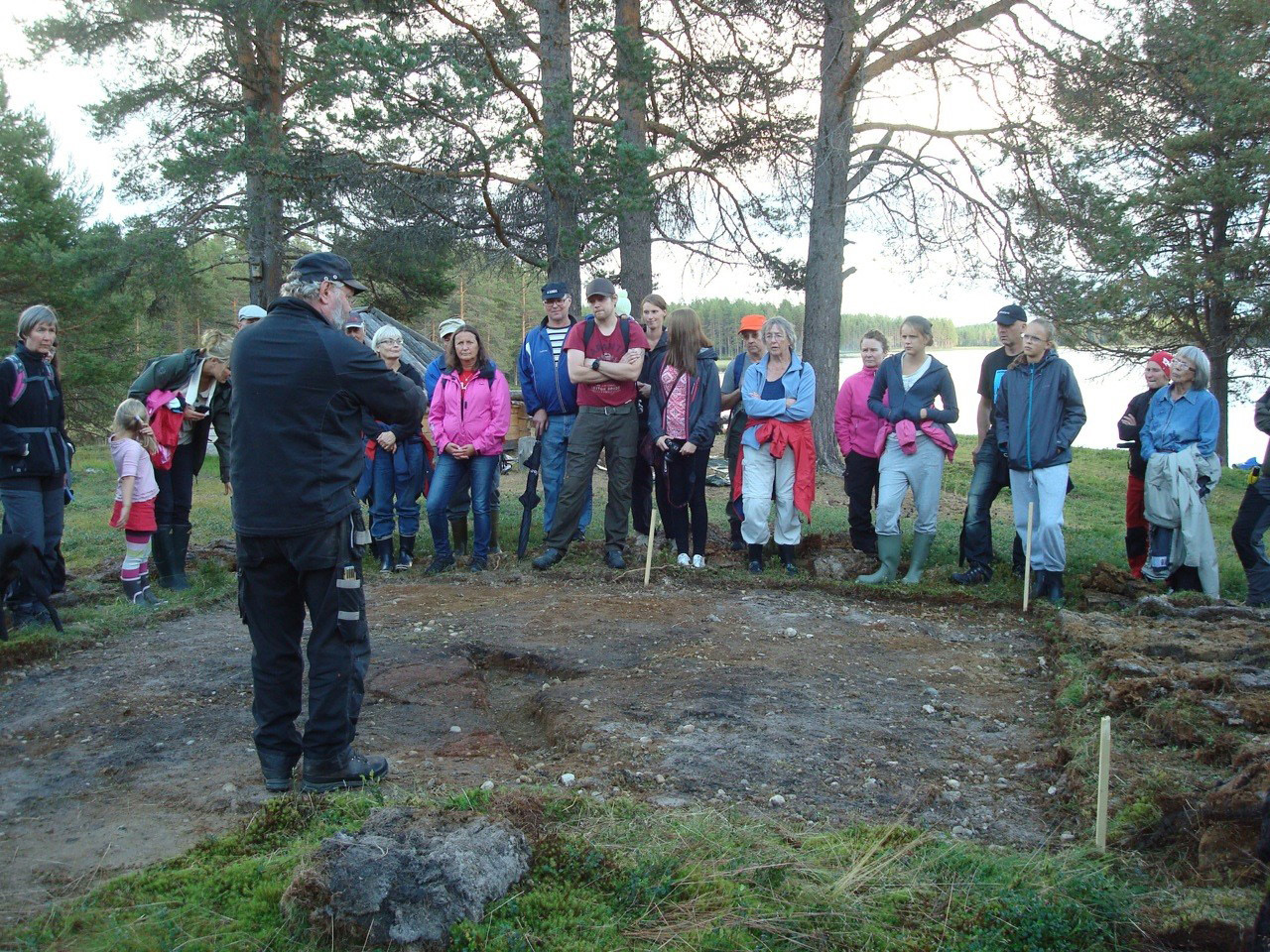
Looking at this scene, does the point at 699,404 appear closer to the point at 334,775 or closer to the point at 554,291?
the point at 554,291

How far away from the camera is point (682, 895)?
3152 mm

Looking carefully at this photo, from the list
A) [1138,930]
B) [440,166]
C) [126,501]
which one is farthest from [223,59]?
[1138,930]

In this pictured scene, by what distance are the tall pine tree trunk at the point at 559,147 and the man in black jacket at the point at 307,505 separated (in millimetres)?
7147

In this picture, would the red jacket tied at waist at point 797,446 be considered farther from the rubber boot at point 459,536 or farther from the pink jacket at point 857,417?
the rubber boot at point 459,536

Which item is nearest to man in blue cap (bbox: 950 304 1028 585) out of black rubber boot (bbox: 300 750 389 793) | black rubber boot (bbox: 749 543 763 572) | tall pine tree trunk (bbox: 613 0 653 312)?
black rubber boot (bbox: 749 543 763 572)

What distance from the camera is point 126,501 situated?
23.8 ft

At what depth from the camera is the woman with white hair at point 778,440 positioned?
8109 mm

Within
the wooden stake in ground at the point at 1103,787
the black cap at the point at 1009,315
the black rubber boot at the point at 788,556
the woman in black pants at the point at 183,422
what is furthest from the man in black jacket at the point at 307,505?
the black cap at the point at 1009,315

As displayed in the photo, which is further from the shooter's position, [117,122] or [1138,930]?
[117,122]

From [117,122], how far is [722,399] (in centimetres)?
1329

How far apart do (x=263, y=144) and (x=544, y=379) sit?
5562mm

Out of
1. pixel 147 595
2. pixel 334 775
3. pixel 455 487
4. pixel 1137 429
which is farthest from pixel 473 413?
pixel 1137 429

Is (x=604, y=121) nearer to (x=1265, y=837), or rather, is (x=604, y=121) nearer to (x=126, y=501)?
(x=126, y=501)

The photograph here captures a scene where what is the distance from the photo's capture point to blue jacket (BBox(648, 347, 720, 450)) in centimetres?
820
